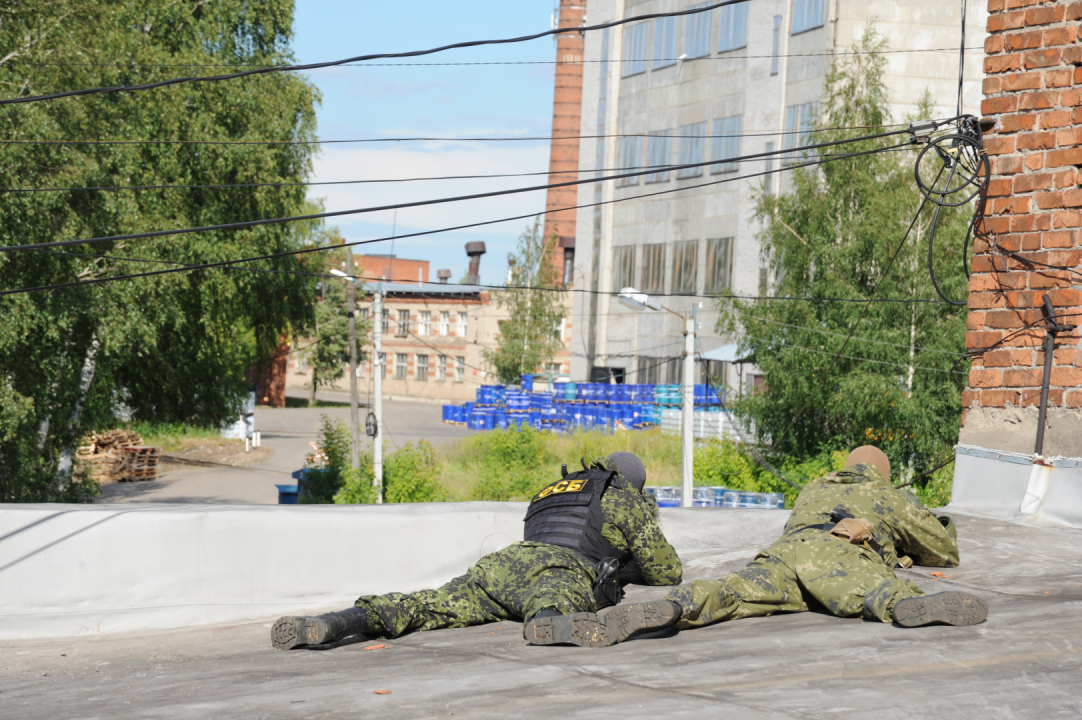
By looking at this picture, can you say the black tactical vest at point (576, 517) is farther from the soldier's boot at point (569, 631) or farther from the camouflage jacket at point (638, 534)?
the soldier's boot at point (569, 631)

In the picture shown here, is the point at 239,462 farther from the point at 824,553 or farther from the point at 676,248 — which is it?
the point at 824,553

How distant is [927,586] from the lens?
18.7 ft

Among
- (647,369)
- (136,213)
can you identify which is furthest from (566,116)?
(136,213)

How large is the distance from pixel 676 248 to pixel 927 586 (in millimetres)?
39982

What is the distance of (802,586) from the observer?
5.34 m

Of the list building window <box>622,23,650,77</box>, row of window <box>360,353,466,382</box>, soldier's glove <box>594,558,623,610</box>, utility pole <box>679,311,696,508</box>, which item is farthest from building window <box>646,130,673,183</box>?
soldier's glove <box>594,558,623,610</box>

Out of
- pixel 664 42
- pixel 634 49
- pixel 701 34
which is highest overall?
pixel 634 49

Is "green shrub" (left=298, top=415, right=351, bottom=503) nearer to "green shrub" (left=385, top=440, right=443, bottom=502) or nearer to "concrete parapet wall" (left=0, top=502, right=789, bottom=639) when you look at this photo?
"green shrub" (left=385, top=440, right=443, bottom=502)

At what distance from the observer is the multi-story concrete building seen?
36688mm

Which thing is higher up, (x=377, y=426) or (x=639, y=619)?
(x=639, y=619)

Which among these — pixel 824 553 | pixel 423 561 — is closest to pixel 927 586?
pixel 824 553

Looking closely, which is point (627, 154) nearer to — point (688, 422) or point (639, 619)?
point (688, 422)

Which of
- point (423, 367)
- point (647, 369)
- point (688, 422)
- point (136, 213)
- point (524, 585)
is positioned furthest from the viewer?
point (423, 367)

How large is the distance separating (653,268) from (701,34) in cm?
1019
